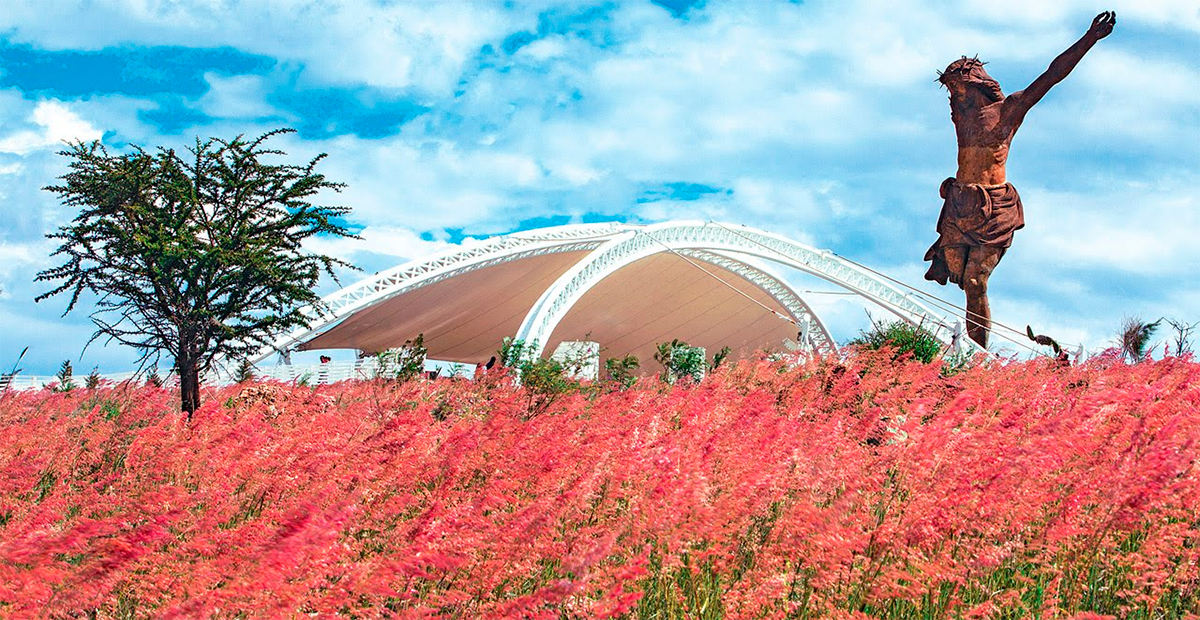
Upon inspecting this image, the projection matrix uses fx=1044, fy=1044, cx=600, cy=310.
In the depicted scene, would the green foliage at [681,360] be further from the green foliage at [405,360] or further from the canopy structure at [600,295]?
the green foliage at [405,360]

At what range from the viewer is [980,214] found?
2275cm

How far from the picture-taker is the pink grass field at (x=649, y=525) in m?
3.88

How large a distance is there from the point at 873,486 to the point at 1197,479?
1.86m

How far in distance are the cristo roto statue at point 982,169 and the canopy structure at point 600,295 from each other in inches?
313

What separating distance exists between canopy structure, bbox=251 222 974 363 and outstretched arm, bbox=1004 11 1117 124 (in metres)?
A: 10.2

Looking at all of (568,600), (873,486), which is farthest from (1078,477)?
(568,600)

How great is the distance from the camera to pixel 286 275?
1664 cm

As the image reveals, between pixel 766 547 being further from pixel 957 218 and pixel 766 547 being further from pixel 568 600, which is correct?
pixel 957 218

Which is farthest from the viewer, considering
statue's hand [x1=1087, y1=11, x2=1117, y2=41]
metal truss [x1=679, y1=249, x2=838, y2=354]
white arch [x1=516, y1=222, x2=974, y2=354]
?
metal truss [x1=679, y1=249, x2=838, y2=354]

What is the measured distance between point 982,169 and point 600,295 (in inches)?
1175

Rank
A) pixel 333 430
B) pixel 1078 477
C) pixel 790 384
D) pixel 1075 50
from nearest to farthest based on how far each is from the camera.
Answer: pixel 1078 477 → pixel 333 430 → pixel 790 384 → pixel 1075 50

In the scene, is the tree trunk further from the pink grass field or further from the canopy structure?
the canopy structure

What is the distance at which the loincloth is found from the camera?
898 inches

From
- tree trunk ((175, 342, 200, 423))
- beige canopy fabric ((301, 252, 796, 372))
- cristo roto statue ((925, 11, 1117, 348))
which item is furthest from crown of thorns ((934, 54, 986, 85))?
beige canopy fabric ((301, 252, 796, 372))
